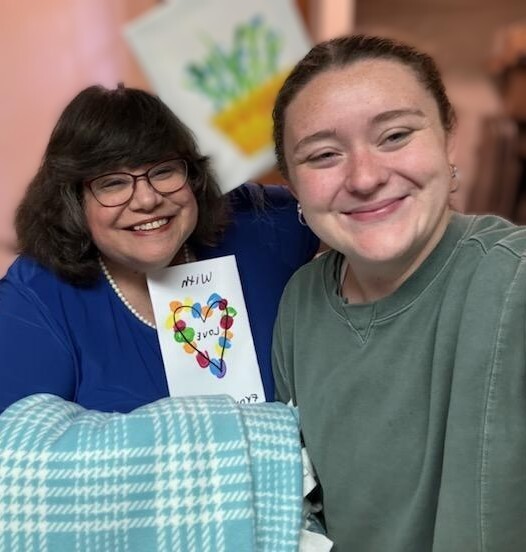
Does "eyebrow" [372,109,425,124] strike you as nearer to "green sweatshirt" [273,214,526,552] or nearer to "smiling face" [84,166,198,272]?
"green sweatshirt" [273,214,526,552]

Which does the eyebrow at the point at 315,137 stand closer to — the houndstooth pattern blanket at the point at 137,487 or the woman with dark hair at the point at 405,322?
the woman with dark hair at the point at 405,322

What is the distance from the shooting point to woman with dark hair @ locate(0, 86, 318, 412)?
1016mm

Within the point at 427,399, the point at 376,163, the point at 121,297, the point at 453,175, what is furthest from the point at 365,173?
the point at 121,297

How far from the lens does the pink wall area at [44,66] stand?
5.89 feet

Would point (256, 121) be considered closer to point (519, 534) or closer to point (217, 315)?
point (217, 315)

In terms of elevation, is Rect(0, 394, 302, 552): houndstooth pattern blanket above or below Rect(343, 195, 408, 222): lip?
below

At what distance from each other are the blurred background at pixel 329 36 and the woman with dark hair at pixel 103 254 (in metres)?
0.27

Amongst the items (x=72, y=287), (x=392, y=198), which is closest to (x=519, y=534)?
(x=392, y=198)

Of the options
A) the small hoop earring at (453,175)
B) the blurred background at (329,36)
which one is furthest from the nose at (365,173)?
the blurred background at (329,36)

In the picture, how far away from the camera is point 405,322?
85 centimetres

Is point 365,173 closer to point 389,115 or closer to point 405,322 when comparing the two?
point 389,115

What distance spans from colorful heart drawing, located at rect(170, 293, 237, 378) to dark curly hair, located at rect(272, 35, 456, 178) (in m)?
0.40

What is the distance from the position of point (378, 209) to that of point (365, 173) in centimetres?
5

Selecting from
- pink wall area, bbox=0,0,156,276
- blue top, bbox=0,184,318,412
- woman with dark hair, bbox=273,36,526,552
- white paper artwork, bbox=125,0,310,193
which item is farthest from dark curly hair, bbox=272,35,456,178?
pink wall area, bbox=0,0,156,276
